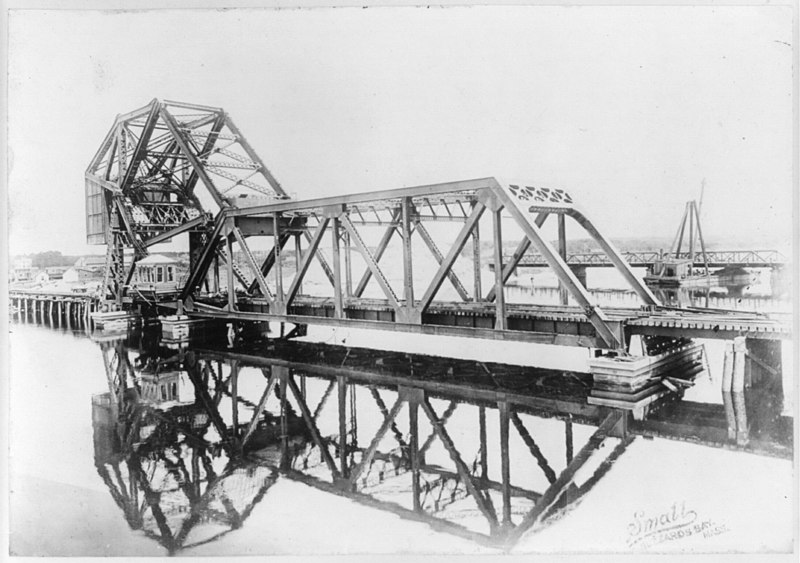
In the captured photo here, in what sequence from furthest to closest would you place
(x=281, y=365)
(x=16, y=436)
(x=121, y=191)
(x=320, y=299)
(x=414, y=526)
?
(x=121, y=191) < (x=320, y=299) < (x=281, y=365) < (x=16, y=436) < (x=414, y=526)

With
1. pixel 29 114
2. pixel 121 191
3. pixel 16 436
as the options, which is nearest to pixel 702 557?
pixel 16 436

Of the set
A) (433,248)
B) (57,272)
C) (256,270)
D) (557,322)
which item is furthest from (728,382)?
(57,272)

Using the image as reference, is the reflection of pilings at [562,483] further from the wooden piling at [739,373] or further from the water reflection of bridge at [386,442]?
the wooden piling at [739,373]

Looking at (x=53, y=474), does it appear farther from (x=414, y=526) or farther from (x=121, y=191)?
(x=121, y=191)

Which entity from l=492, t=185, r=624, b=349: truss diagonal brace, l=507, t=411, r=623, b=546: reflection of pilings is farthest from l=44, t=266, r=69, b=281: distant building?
l=507, t=411, r=623, b=546: reflection of pilings

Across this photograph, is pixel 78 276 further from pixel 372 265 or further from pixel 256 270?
pixel 372 265

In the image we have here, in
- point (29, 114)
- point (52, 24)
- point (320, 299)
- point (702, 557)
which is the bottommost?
point (702, 557)
